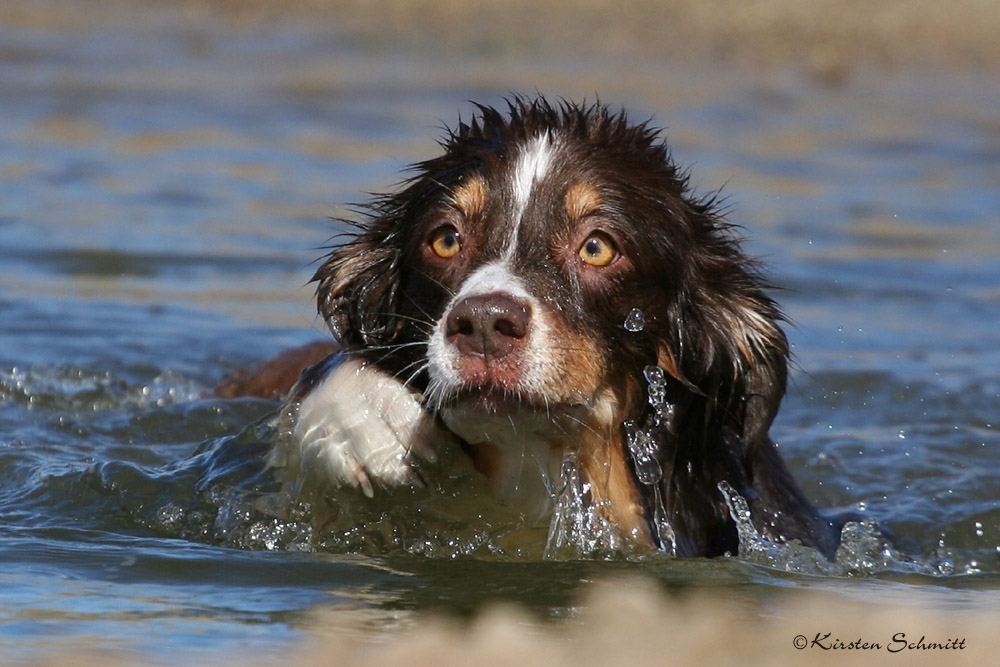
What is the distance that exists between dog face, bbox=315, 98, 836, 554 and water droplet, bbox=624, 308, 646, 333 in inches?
0.4

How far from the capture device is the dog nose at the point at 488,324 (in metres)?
4.54

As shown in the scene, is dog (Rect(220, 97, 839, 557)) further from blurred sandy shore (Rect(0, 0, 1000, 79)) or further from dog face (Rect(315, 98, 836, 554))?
blurred sandy shore (Rect(0, 0, 1000, 79))

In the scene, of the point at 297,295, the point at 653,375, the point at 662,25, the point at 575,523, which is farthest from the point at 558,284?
the point at 662,25

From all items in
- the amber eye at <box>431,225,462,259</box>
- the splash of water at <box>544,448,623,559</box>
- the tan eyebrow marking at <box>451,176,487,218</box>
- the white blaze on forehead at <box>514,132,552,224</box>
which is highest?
the white blaze on forehead at <box>514,132,552,224</box>

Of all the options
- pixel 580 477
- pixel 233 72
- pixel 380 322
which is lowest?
pixel 580 477

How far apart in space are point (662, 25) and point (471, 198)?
16605 millimetres

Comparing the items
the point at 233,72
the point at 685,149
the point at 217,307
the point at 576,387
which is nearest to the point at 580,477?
the point at 576,387

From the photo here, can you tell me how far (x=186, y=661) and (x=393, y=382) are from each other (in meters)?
1.38

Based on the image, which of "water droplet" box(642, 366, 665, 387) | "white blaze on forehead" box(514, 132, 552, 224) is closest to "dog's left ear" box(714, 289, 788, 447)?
"water droplet" box(642, 366, 665, 387)

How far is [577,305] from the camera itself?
487cm

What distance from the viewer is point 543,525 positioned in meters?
5.28

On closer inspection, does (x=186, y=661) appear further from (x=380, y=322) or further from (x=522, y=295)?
(x=380, y=322)

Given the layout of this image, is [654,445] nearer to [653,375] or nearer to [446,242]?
[653,375]

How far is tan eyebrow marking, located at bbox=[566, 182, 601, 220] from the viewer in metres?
4.97
